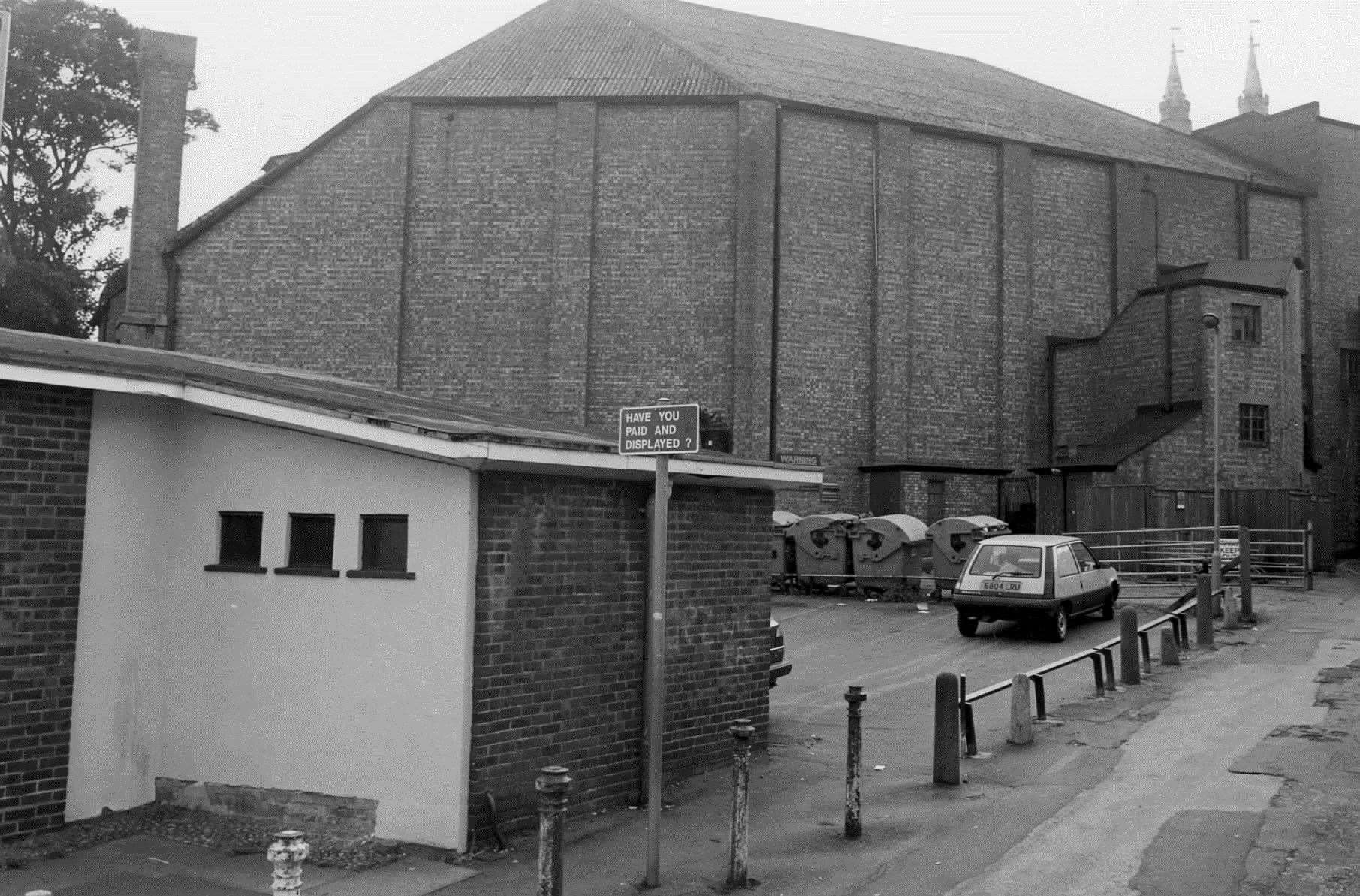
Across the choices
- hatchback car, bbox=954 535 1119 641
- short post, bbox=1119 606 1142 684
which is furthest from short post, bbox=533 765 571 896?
hatchback car, bbox=954 535 1119 641

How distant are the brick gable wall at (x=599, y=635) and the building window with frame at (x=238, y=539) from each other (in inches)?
83.6

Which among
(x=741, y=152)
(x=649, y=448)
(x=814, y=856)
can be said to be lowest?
(x=814, y=856)

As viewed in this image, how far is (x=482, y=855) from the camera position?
7.97 metres

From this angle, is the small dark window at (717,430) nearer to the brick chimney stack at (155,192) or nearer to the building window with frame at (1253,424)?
the building window with frame at (1253,424)

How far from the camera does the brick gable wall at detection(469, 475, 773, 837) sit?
8.28 metres

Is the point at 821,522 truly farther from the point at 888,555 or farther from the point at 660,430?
the point at 660,430

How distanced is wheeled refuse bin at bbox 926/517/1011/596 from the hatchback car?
5129 millimetres

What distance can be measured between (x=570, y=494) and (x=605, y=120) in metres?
26.3

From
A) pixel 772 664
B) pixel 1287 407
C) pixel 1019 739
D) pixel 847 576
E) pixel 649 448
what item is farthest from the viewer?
pixel 1287 407

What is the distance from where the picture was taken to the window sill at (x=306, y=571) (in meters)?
8.62

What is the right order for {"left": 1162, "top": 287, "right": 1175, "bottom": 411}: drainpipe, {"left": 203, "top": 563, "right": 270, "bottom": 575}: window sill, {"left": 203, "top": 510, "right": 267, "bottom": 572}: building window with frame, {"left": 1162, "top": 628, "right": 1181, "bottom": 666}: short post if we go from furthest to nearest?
{"left": 1162, "top": 287, "right": 1175, "bottom": 411}: drainpipe, {"left": 1162, "top": 628, "right": 1181, "bottom": 666}: short post, {"left": 203, "top": 510, "right": 267, "bottom": 572}: building window with frame, {"left": 203, "top": 563, "right": 270, "bottom": 575}: window sill

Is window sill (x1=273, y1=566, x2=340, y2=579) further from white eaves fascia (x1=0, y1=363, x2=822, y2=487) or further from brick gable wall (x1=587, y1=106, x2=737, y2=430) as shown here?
brick gable wall (x1=587, y1=106, x2=737, y2=430)

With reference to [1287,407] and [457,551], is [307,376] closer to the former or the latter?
[457,551]

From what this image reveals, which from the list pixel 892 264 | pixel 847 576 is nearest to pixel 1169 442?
pixel 892 264
